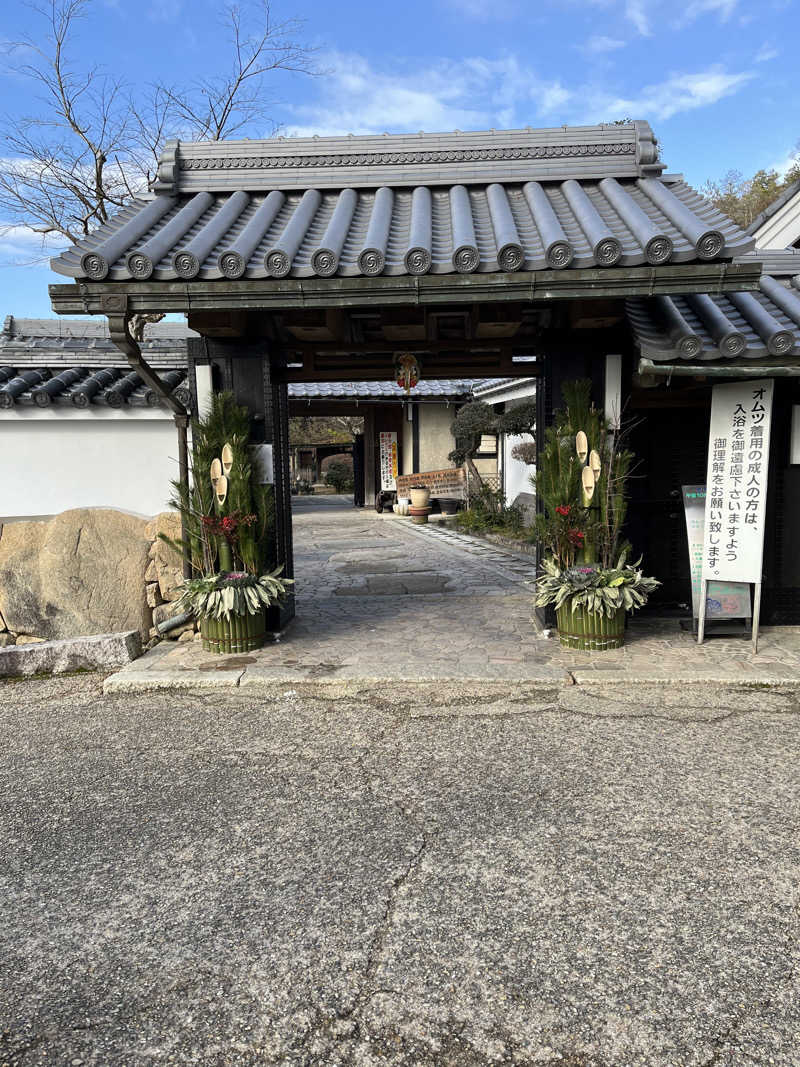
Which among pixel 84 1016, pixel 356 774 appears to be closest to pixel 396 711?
pixel 356 774

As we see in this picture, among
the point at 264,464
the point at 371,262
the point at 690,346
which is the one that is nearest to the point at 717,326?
the point at 690,346

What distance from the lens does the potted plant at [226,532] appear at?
6.18 meters

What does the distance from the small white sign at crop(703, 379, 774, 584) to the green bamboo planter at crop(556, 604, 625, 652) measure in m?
0.90

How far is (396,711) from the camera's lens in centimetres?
498

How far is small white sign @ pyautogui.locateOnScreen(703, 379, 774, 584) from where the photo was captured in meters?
5.78

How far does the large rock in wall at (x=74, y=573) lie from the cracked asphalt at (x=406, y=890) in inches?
89.2

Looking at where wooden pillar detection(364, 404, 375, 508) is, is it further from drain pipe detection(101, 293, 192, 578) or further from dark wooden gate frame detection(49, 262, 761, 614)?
dark wooden gate frame detection(49, 262, 761, 614)

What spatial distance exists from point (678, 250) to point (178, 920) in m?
5.10

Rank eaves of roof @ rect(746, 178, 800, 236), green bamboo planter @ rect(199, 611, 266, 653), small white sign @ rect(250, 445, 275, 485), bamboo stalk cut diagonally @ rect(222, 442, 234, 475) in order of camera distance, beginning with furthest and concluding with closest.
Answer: eaves of roof @ rect(746, 178, 800, 236) → small white sign @ rect(250, 445, 275, 485) → green bamboo planter @ rect(199, 611, 266, 653) → bamboo stalk cut diagonally @ rect(222, 442, 234, 475)

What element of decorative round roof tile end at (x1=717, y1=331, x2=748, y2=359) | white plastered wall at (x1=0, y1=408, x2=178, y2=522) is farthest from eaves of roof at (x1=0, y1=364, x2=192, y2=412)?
decorative round roof tile end at (x1=717, y1=331, x2=748, y2=359)

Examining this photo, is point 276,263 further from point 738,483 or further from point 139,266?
point 738,483

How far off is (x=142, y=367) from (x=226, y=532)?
153cm

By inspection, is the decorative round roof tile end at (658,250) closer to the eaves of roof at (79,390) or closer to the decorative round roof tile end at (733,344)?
the decorative round roof tile end at (733,344)

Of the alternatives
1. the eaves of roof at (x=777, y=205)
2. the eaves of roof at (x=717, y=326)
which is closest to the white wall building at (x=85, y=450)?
the eaves of roof at (x=717, y=326)
